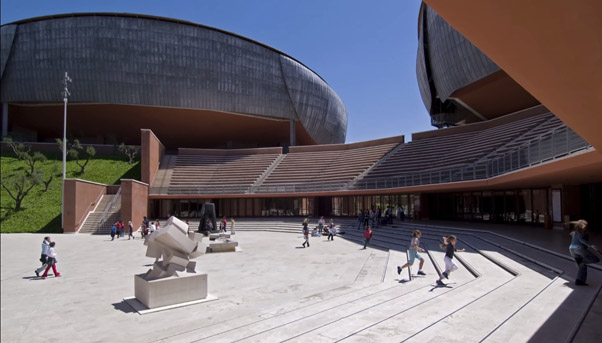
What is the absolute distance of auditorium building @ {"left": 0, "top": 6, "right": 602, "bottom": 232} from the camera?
2811 centimetres

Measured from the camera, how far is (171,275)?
10.2 meters

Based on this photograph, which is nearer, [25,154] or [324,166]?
[25,154]

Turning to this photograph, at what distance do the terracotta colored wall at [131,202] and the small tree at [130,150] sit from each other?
14.1m

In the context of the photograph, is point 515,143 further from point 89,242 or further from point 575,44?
point 89,242

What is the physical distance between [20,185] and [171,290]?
28894mm

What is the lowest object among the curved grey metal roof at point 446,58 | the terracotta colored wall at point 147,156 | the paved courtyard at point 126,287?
the paved courtyard at point 126,287

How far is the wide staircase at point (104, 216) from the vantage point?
30.7m

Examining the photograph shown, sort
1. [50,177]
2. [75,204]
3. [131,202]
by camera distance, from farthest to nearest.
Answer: [50,177] < [131,202] < [75,204]

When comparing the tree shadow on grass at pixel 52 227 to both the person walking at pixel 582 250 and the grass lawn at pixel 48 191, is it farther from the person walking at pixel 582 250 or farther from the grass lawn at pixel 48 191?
the person walking at pixel 582 250

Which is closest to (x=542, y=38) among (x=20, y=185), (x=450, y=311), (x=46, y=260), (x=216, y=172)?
(x=450, y=311)

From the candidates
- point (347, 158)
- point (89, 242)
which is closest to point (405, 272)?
point (89, 242)

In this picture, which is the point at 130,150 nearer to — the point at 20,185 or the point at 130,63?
the point at 130,63

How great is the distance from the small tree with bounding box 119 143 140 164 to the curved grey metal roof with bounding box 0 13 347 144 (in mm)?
6075

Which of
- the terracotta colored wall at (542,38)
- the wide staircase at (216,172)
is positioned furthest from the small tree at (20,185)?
the terracotta colored wall at (542,38)
